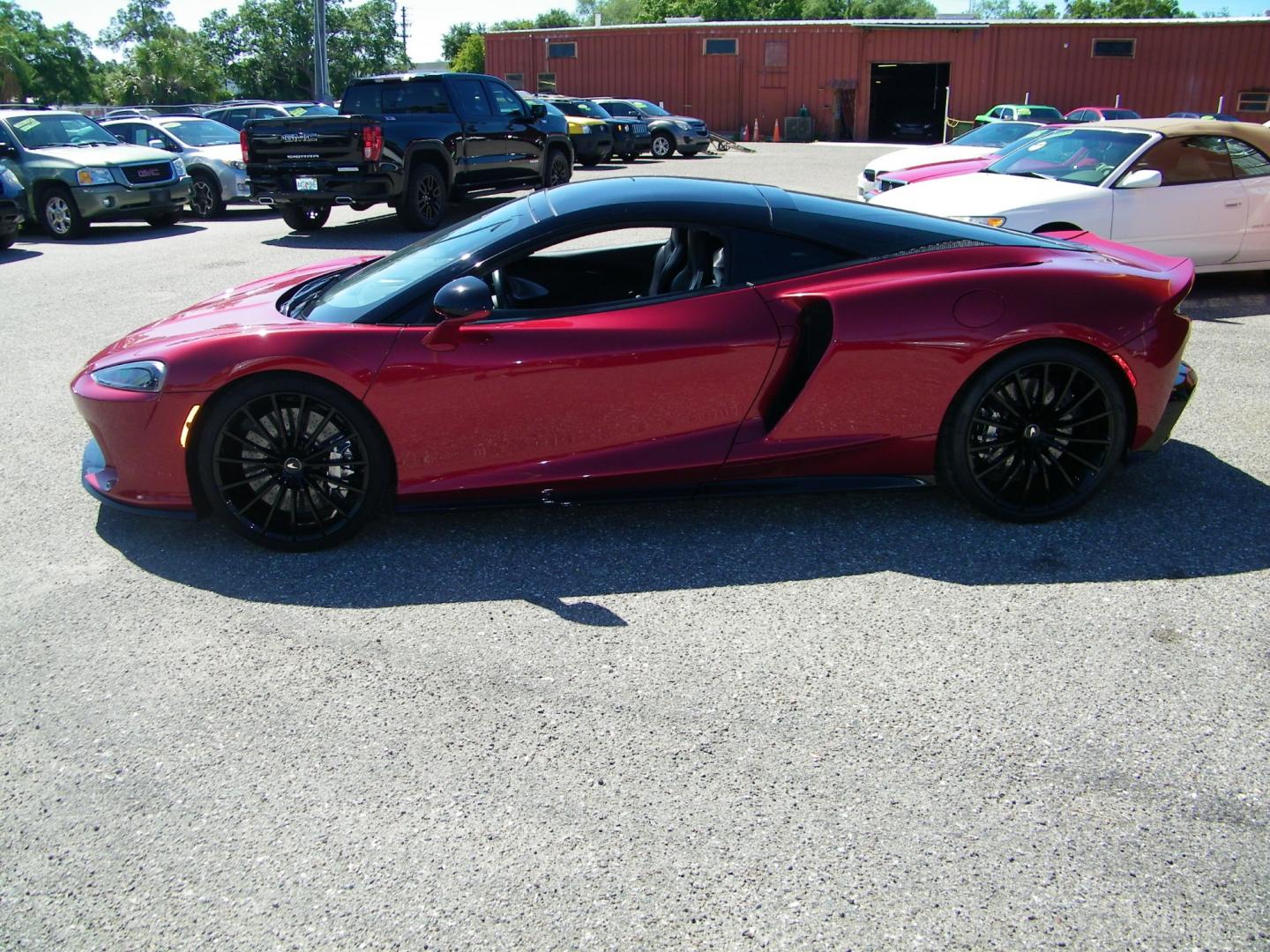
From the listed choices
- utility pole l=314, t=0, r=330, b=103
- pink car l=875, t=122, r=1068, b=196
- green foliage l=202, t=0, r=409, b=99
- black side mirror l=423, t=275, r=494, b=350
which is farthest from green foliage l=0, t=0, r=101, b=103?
black side mirror l=423, t=275, r=494, b=350

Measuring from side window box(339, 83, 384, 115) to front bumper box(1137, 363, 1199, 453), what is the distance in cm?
1219

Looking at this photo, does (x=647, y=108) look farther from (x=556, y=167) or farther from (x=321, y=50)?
(x=556, y=167)

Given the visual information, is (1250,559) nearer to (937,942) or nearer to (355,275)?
(937,942)

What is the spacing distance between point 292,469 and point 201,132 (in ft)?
54.3

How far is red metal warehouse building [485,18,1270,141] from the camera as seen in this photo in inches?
1576

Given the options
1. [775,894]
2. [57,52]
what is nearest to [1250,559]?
[775,894]

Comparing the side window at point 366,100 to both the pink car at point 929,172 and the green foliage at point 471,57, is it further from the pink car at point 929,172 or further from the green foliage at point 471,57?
the green foliage at point 471,57

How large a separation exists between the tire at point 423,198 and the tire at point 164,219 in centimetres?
417

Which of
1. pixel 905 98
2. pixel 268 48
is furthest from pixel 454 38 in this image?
pixel 905 98

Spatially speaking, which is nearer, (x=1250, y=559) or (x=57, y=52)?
(x=1250, y=559)

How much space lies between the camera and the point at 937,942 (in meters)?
2.29

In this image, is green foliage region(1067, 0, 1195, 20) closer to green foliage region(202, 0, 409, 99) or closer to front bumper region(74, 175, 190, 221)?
green foliage region(202, 0, 409, 99)

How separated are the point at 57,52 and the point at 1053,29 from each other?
218 feet

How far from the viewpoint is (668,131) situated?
98.8 feet
